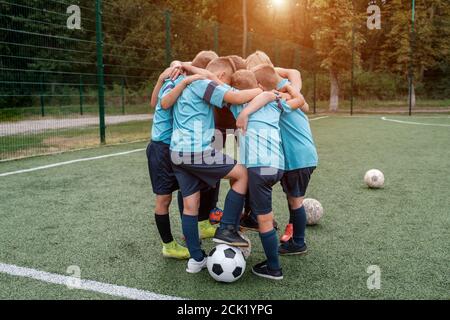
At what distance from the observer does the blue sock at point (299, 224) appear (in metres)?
3.29

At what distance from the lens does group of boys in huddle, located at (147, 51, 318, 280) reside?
2816 millimetres

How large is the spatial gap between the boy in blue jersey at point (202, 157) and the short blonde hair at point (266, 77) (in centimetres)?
18

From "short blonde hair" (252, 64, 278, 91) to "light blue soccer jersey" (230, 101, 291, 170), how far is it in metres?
0.19

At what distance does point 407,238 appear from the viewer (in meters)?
3.60

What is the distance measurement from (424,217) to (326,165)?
9.32 feet

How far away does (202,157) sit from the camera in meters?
2.85

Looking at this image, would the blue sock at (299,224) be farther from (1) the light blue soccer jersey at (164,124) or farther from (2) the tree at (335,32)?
(2) the tree at (335,32)

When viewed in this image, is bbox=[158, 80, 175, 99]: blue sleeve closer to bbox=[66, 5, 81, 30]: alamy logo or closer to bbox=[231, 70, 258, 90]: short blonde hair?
bbox=[231, 70, 258, 90]: short blonde hair

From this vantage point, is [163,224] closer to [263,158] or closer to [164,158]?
[164,158]

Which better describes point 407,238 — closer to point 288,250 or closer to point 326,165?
point 288,250

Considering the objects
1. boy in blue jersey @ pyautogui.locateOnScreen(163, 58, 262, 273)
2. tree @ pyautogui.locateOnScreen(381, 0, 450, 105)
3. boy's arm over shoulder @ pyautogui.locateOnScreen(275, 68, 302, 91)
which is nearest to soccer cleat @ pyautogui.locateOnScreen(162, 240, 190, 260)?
boy in blue jersey @ pyautogui.locateOnScreen(163, 58, 262, 273)

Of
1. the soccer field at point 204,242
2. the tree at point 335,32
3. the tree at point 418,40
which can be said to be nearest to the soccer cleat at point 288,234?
the soccer field at point 204,242

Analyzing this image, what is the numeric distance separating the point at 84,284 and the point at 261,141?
141 centimetres
